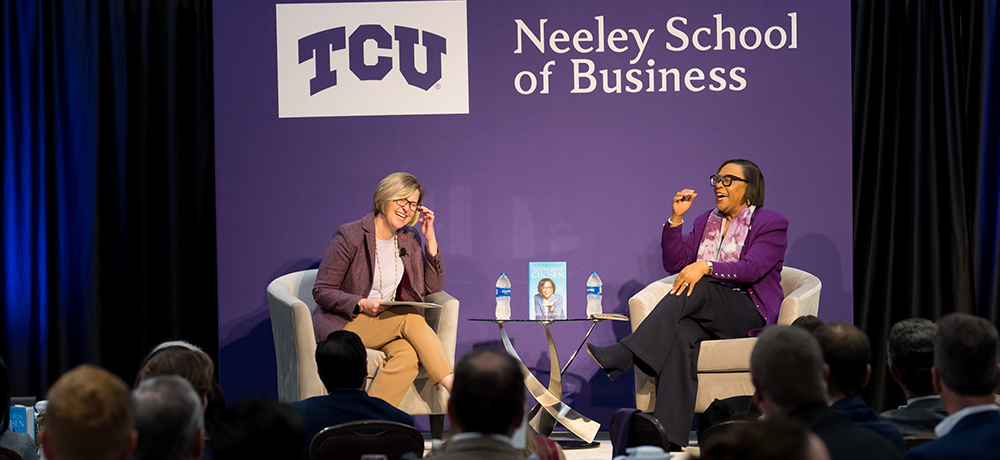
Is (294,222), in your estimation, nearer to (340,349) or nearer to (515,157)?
(515,157)

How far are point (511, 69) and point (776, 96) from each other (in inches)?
57.0

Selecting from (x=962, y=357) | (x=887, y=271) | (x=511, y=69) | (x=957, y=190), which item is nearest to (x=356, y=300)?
(x=511, y=69)

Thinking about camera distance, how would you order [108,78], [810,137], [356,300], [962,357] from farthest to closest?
1. [108,78]
2. [810,137]
3. [356,300]
4. [962,357]

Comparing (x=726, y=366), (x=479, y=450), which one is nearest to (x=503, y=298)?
(x=726, y=366)

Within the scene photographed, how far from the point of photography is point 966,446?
1.64 metres

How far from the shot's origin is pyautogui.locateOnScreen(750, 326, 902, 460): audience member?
1.54 meters

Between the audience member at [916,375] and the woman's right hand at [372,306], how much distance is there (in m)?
2.26

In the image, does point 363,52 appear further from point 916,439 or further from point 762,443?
point 762,443

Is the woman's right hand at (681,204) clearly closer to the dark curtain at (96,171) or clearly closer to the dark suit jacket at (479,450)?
the dark curtain at (96,171)

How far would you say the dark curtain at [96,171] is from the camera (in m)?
5.00

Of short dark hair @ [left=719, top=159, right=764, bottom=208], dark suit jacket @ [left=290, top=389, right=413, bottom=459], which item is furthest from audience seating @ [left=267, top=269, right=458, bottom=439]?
short dark hair @ [left=719, top=159, right=764, bottom=208]

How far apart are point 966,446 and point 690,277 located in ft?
7.66

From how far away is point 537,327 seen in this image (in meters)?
4.79

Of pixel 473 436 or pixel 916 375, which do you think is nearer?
pixel 473 436
